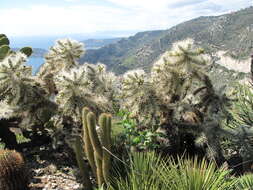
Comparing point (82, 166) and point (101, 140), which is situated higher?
point (101, 140)

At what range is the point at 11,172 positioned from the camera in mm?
4457

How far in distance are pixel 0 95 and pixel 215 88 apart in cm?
360

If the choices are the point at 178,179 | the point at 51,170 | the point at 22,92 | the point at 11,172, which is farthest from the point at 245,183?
the point at 22,92

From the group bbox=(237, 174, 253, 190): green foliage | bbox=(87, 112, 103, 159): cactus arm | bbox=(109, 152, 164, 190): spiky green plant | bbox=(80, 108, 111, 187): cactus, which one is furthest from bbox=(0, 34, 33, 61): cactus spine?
bbox=(237, 174, 253, 190): green foliage

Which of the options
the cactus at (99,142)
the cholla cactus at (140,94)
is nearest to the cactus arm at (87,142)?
the cactus at (99,142)

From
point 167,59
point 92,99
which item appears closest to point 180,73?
point 167,59

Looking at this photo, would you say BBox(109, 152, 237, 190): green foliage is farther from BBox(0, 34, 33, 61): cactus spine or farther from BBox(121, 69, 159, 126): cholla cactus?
BBox(0, 34, 33, 61): cactus spine

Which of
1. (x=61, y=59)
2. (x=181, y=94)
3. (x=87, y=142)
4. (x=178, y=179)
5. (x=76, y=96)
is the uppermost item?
(x=61, y=59)

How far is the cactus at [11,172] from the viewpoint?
4.42 meters

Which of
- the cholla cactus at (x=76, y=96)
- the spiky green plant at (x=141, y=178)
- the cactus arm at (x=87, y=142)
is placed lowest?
the spiky green plant at (x=141, y=178)

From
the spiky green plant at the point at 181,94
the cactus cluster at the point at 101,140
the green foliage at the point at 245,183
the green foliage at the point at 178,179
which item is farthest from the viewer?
the spiky green plant at the point at 181,94

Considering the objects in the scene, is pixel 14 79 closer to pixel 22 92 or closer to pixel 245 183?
pixel 22 92

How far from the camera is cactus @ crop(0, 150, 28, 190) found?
4.42 m

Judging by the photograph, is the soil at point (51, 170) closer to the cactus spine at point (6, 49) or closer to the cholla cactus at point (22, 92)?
the cholla cactus at point (22, 92)
